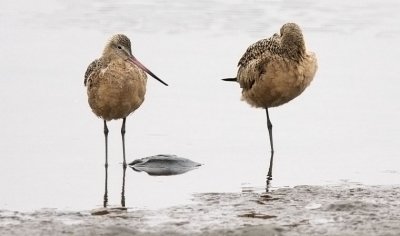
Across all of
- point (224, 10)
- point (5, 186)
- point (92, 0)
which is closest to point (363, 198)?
point (5, 186)

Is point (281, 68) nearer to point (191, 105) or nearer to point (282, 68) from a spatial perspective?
point (282, 68)

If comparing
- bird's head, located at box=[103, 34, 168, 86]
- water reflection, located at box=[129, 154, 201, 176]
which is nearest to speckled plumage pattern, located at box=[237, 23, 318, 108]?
bird's head, located at box=[103, 34, 168, 86]

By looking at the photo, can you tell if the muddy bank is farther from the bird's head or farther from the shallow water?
the bird's head

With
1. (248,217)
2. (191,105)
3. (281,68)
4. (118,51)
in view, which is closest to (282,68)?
(281,68)

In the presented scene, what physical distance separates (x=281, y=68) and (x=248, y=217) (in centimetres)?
279

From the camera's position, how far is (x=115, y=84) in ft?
31.3

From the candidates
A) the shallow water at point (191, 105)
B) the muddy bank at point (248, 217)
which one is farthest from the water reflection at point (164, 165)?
the muddy bank at point (248, 217)

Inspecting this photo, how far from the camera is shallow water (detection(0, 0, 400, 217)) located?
8.77 meters

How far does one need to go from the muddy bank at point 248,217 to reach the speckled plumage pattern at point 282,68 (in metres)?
1.89

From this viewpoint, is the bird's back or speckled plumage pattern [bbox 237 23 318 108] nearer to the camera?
the bird's back

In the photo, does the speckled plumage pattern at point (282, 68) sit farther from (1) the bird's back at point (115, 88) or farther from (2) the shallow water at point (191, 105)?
(1) the bird's back at point (115, 88)

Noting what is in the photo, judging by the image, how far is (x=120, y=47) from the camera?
9781mm

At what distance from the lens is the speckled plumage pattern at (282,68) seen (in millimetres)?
9883

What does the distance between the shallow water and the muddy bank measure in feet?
1.07
